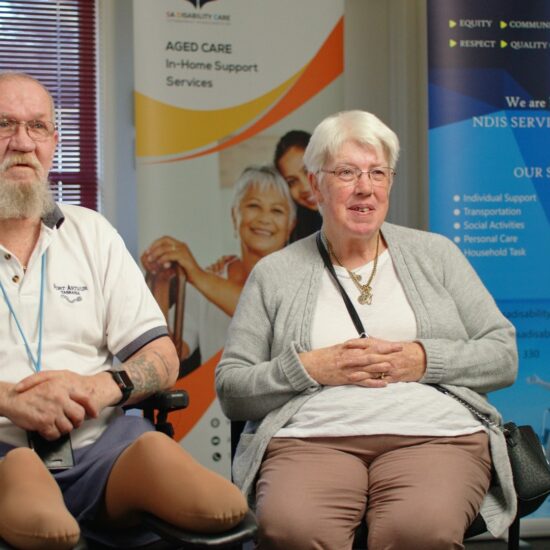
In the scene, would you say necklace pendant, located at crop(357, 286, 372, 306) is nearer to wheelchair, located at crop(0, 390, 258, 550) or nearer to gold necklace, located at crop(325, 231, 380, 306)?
gold necklace, located at crop(325, 231, 380, 306)

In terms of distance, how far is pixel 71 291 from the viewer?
2.22 meters

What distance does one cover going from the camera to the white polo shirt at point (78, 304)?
2.14 meters

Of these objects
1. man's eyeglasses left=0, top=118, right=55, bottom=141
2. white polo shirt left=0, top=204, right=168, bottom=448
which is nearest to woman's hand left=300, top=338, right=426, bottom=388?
white polo shirt left=0, top=204, right=168, bottom=448

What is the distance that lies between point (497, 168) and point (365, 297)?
4.61ft

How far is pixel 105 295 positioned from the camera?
2281 mm

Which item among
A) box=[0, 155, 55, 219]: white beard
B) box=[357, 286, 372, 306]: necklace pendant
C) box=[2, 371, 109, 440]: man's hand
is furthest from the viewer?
box=[357, 286, 372, 306]: necklace pendant

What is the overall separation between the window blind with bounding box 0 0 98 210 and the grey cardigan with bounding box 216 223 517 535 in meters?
2.20

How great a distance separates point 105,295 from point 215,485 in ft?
2.65

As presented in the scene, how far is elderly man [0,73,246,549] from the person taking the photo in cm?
162

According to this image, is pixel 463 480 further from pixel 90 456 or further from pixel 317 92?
pixel 317 92

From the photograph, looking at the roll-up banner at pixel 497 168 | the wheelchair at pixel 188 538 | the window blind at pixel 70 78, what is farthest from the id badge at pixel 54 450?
the window blind at pixel 70 78

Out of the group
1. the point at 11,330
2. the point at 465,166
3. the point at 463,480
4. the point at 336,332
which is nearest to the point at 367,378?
the point at 336,332

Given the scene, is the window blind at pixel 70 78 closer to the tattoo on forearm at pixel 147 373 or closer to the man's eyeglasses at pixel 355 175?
the man's eyeglasses at pixel 355 175

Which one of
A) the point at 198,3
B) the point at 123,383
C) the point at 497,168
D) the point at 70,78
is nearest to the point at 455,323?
the point at 123,383
